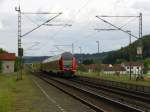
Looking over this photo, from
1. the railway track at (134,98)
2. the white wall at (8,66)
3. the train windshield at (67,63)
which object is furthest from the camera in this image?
the white wall at (8,66)

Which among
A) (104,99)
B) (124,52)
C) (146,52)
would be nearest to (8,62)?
(124,52)

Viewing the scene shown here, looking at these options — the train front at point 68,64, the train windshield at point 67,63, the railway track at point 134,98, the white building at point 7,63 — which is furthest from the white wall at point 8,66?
the railway track at point 134,98

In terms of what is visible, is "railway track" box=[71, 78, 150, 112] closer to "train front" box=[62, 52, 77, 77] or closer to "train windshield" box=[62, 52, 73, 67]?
"train front" box=[62, 52, 77, 77]

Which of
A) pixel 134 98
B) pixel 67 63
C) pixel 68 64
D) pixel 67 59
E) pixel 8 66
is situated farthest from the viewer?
pixel 8 66

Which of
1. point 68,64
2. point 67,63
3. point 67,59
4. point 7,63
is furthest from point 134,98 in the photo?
point 7,63

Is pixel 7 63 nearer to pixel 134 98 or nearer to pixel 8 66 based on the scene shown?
pixel 8 66

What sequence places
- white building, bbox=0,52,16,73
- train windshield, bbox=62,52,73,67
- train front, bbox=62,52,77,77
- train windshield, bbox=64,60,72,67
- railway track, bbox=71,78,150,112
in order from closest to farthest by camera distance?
railway track, bbox=71,78,150,112
train front, bbox=62,52,77,77
train windshield, bbox=64,60,72,67
train windshield, bbox=62,52,73,67
white building, bbox=0,52,16,73

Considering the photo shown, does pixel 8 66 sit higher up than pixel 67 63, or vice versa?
pixel 8 66

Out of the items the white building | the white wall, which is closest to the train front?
the white building

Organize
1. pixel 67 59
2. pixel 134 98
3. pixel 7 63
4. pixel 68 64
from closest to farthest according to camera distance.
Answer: pixel 134 98
pixel 68 64
pixel 67 59
pixel 7 63

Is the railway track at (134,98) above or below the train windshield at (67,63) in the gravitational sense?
below

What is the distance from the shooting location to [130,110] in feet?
71.4

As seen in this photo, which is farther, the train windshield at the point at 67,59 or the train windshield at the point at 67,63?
the train windshield at the point at 67,59

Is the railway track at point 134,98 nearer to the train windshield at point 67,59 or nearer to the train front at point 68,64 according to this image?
the train front at point 68,64
